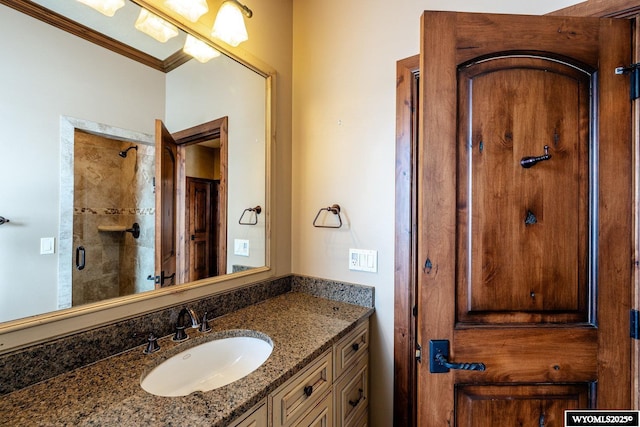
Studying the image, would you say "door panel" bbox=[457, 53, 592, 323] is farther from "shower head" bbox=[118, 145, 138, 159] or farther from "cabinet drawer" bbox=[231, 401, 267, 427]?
"shower head" bbox=[118, 145, 138, 159]

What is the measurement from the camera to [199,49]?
4.06 feet

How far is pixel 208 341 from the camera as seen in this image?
1.08 meters

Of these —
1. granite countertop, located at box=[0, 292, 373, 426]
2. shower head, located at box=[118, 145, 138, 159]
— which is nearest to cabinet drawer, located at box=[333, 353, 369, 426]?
granite countertop, located at box=[0, 292, 373, 426]

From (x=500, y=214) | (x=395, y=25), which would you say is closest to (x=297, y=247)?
(x=500, y=214)

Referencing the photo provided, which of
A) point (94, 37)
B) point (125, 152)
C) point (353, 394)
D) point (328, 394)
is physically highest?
point (94, 37)

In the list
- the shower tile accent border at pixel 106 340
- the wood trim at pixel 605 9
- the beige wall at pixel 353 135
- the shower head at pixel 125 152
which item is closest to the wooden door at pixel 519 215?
the wood trim at pixel 605 9

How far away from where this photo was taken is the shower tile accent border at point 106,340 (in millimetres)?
738

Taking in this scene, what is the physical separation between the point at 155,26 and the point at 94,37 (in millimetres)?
237

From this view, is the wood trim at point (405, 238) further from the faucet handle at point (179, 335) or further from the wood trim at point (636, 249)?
the faucet handle at point (179, 335)

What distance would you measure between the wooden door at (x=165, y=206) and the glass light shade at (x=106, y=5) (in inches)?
15.1

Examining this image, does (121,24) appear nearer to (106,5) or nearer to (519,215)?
(106,5)

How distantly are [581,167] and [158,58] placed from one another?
5.45 feet

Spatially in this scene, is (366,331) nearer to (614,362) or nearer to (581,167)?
(614,362)

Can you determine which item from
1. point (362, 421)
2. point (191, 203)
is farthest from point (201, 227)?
point (362, 421)
